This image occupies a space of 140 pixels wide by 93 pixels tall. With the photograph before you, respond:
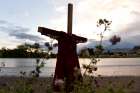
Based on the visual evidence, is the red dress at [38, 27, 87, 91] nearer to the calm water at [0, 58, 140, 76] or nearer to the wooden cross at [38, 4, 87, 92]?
the wooden cross at [38, 4, 87, 92]

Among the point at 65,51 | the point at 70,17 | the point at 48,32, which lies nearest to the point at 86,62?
the point at 70,17

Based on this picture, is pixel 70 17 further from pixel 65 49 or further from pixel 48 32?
pixel 65 49

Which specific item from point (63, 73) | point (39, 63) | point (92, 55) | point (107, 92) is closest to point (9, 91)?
point (39, 63)

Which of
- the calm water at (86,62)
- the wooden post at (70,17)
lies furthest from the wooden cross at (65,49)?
the calm water at (86,62)

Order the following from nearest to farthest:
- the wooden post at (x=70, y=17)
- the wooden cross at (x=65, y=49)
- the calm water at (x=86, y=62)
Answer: the wooden post at (x=70, y=17), the wooden cross at (x=65, y=49), the calm water at (x=86, y=62)

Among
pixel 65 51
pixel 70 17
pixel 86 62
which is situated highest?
pixel 70 17

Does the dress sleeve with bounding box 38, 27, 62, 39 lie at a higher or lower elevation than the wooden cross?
higher

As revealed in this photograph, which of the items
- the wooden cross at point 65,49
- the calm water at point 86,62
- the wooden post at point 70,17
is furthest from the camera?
the calm water at point 86,62

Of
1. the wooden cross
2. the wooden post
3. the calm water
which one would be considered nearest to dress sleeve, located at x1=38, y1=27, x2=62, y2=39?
the wooden cross

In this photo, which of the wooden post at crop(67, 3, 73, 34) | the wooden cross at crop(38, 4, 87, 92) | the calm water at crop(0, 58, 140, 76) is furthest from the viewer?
the calm water at crop(0, 58, 140, 76)

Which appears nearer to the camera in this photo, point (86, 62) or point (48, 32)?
point (86, 62)

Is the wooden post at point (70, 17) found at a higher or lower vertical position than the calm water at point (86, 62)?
higher

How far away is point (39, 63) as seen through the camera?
8523 millimetres

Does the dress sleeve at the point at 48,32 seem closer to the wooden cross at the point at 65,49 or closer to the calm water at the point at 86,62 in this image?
the wooden cross at the point at 65,49
